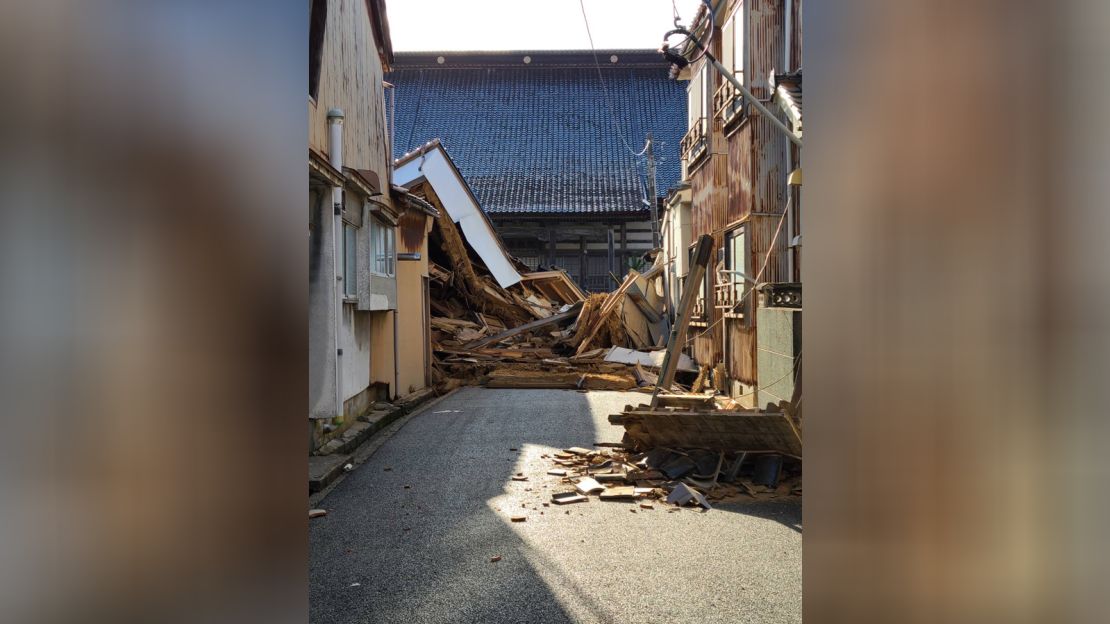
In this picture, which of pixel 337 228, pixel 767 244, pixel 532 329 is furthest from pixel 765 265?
pixel 532 329

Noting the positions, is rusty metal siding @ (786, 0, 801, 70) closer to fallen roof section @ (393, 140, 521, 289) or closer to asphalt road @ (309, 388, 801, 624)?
asphalt road @ (309, 388, 801, 624)

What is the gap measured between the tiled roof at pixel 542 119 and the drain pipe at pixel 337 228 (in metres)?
19.2

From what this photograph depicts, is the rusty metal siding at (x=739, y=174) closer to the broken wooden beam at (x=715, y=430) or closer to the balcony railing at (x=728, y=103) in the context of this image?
the balcony railing at (x=728, y=103)

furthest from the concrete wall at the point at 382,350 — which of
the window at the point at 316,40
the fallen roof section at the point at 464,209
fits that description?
the fallen roof section at the point at 464,209

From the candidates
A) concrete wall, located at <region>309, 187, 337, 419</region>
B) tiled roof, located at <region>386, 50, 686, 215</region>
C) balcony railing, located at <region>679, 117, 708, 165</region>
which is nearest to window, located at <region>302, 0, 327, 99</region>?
concrete wall, located at <region>309, 187, 337, 419</region>

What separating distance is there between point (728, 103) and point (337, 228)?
7.63m

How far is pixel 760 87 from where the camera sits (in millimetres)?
12727

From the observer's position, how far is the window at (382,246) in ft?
41.4

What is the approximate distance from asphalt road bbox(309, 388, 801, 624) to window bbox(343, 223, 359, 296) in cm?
273

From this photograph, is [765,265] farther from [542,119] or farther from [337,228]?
[542,119]
